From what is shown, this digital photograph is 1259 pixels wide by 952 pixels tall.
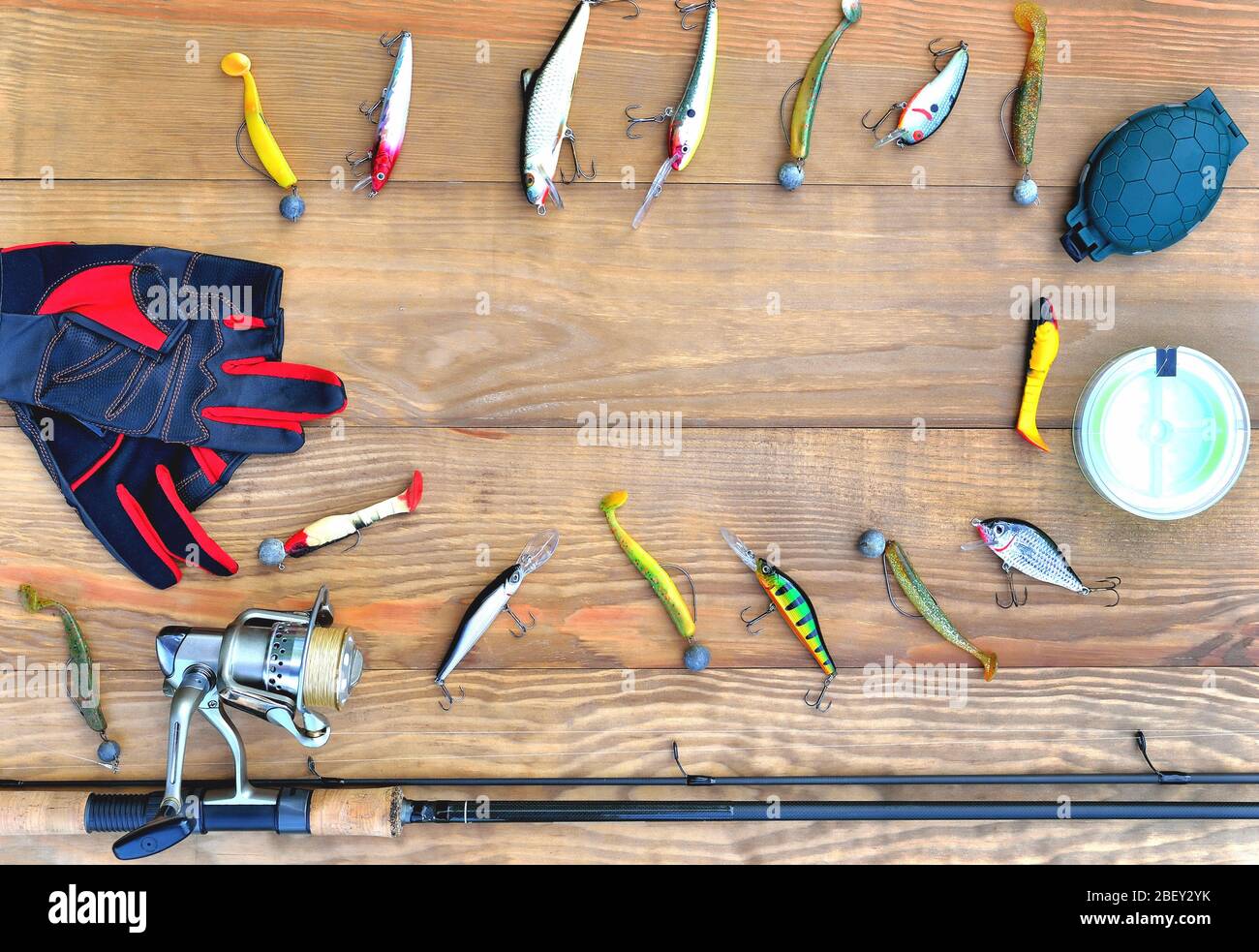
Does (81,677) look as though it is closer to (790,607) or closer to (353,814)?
(353,814)

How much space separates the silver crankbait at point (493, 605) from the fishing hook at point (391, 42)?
2.29 ft

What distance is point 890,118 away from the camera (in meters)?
1.25

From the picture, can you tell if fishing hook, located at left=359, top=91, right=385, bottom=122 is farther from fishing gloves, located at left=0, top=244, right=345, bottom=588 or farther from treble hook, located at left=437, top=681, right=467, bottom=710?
treble hook, located at left=437, top=681, right=467, bottom=710

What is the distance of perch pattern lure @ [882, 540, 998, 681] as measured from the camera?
1.22m

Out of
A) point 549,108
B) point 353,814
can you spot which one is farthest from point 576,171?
point 353,814

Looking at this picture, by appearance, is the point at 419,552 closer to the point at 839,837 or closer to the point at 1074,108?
the point at 839,837

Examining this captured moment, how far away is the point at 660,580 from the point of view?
1210 mm

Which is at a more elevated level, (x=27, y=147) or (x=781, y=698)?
(x=27, y=147)

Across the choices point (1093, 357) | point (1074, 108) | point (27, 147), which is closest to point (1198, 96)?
point (1074, 108)

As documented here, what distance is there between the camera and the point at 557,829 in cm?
124

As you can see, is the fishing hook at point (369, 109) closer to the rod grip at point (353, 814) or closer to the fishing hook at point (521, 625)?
the fishing hook at point (521, 625)
